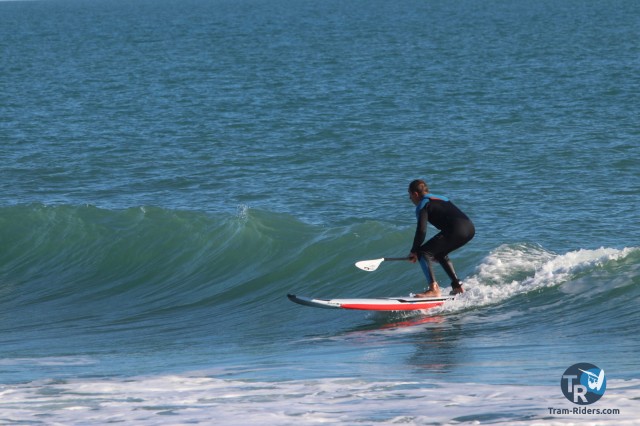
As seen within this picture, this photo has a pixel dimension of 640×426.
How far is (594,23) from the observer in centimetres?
6869

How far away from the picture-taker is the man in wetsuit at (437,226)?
1188 cm

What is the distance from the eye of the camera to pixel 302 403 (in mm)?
8594

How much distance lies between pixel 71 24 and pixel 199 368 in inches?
3336

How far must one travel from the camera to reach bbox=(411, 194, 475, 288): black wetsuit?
11961 millimetres

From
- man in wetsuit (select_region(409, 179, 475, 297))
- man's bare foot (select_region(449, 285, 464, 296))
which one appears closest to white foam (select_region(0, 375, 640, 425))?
man in wetsuit (select_region(409, 179, 475, 297))

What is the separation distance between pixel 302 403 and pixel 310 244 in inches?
315

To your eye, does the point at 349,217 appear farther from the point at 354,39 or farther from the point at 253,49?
the point at 354,39
